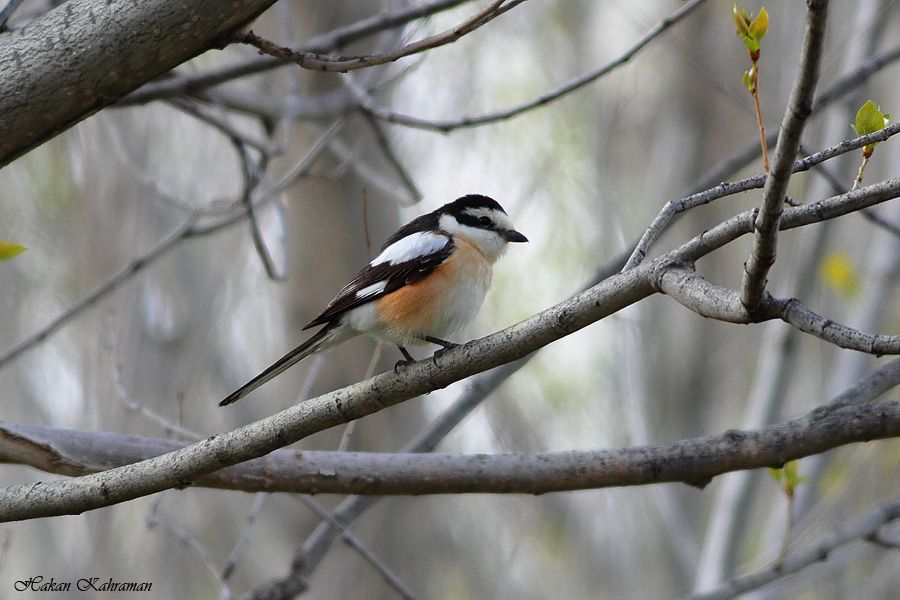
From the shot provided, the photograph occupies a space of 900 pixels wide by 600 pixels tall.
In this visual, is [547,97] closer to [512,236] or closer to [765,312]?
[512,236]

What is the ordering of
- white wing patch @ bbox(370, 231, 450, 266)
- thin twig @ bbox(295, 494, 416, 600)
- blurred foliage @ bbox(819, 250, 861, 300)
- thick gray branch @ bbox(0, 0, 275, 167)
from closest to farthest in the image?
thick gray branch @ bbox(0, 0, 275, 167), thin twig @ bbox(295, 494, 416, 600), white wing patch @ bbox(370, 231, 450, 266), blurred foliage @ bbox(819, 250, 861, 300)

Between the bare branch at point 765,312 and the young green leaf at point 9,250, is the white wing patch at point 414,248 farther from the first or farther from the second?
the bare branch at point 765,312

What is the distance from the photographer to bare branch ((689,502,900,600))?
14.0 feet

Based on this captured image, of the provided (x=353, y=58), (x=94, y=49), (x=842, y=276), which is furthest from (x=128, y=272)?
(x=842, y=276)

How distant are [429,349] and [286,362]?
3.61 m

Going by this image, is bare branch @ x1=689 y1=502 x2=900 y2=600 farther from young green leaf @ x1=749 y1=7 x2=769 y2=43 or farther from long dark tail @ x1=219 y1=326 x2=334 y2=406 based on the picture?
young green leaf @ x1=749 y1=7 x2=769 y2=43

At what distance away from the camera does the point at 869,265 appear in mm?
6672

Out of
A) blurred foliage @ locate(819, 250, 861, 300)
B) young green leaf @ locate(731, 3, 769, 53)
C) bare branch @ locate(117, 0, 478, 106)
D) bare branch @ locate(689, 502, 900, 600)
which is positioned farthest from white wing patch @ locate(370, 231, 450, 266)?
blurred foliage @ locate(819, 250, 861, 300)

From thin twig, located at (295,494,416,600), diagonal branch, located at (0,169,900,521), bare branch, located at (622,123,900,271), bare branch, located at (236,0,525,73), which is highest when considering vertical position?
bare branch, located at (236,0,525,73)

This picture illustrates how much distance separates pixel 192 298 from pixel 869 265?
19.6 feet

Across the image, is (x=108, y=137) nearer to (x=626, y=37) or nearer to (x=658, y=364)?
(x=626, y=37)

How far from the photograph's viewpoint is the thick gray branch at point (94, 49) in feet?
9.73

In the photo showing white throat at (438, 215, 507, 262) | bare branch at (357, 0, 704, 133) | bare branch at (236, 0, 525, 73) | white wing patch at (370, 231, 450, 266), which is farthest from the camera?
white throat at (438, 215, 507, 262)

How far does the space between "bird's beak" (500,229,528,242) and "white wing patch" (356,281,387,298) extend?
819mm
